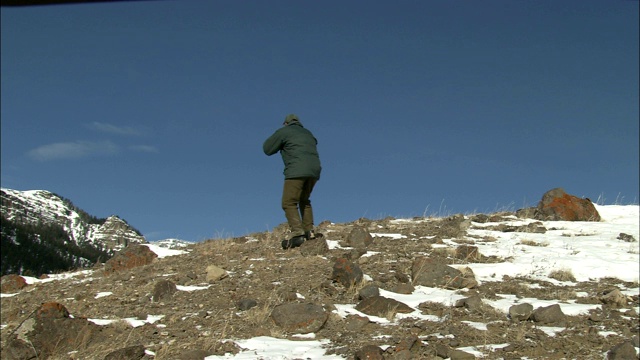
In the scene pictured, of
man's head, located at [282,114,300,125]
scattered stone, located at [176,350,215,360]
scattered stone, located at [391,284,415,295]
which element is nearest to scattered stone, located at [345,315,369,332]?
scattered stone, located at [391,284,415,295]

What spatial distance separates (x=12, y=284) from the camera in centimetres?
1074

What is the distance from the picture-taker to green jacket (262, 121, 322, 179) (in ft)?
33.1

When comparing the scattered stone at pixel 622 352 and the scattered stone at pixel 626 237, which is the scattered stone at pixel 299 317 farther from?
the scattered stone at pixel 626 237

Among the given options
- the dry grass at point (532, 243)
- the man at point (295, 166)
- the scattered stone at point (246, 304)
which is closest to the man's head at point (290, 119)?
the man at point (295, 166)

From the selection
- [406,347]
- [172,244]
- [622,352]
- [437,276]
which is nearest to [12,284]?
[172,244]

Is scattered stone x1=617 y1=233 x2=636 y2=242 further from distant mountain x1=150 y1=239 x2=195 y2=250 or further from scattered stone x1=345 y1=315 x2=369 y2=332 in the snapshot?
distant mountain x1=150 y1=239 x2=195 y2=250

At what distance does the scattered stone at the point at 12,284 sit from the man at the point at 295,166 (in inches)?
203

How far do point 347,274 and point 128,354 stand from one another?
3258 mm

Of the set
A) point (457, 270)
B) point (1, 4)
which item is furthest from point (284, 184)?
point (1, 4)

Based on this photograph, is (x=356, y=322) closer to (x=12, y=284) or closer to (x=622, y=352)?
(x=622, y=352)

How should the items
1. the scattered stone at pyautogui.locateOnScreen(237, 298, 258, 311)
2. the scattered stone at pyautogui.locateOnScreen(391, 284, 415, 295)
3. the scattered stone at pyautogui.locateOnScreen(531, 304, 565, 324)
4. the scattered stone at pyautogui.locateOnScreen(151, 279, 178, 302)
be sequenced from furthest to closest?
the scattered stone at pyautogui.locateOnScreen(151, 279, 178, 302)
the scattered stone at pyautogui.locateOnScreen(391, 284, 415, 295)
the scattered stone at pyautogui.locateOnScreen(237, 298, 258, 311)
the scattered stone at pyautogui.locateOnScreen(531, 304, 565, 324)

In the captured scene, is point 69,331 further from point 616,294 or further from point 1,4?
point 616,294

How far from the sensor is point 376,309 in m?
6.87

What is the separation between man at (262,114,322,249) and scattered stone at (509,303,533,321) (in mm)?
4430
